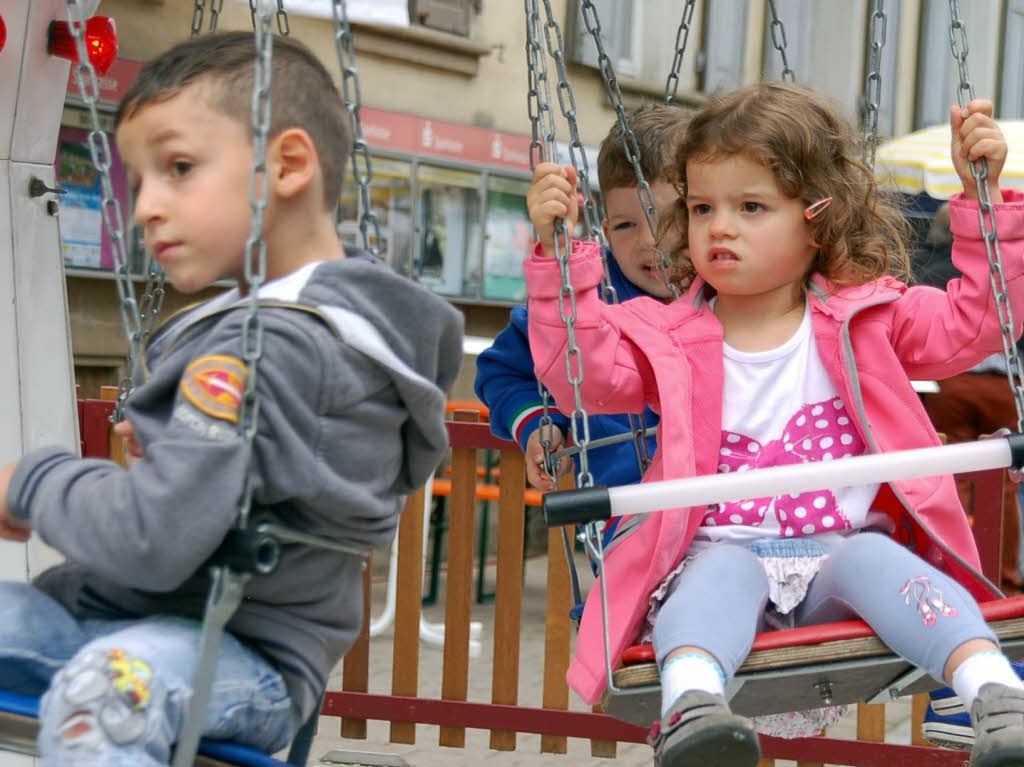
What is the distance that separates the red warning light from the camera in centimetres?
369

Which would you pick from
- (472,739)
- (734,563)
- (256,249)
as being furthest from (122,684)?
(472,739)

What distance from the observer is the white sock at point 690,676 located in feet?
7.84

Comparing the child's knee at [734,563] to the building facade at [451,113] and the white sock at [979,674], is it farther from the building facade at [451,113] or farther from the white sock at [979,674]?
the building facade at [451,113]

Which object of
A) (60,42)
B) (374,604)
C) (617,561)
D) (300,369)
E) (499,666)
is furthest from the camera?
(374,604)

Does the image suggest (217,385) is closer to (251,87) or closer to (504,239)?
(251,87)

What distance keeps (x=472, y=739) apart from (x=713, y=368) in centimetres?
319

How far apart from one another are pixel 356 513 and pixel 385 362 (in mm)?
217

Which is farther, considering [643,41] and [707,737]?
[643,41]

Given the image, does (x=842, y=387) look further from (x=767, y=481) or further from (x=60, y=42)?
(x=60, y=42)

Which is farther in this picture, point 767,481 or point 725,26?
point 725,26

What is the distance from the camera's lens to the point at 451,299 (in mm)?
10227

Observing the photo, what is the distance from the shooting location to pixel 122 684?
1879 mm

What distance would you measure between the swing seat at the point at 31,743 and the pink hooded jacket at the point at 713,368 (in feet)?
2.70

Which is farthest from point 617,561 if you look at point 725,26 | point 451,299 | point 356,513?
point 725,26
